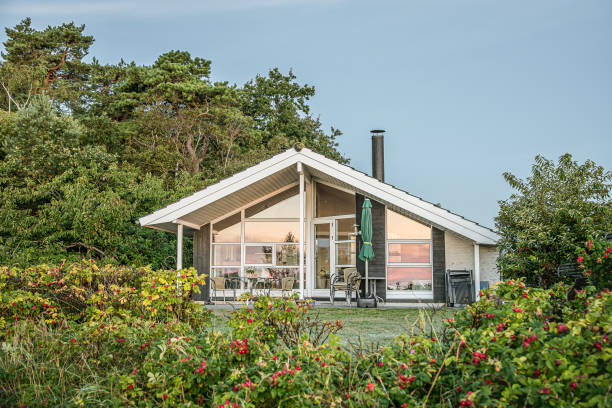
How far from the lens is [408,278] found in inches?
476

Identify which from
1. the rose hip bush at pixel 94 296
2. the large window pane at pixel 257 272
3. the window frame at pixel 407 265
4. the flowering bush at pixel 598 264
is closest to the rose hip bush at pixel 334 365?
the flowering bush at pixel 598 264

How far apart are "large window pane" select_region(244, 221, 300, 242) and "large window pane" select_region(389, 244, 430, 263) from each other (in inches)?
100

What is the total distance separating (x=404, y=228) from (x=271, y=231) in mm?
3350

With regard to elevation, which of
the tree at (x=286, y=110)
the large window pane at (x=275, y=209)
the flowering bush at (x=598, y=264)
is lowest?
the flowering bush at (x=598, y=264)

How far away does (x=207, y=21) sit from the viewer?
2067cm

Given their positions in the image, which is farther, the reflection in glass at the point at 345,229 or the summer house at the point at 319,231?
the reflection in glass at the point at 345,229

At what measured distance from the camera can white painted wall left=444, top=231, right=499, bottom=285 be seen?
1170cm

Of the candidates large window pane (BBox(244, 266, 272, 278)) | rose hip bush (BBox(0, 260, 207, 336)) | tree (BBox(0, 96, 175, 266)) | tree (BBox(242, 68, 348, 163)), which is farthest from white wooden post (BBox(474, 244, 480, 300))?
tree (BBox(242, 68, 348, 163))

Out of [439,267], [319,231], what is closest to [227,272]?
[319,231]

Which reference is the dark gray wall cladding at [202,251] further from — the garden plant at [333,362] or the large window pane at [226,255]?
the garden plant at [333,362]

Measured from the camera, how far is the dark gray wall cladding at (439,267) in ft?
38.6

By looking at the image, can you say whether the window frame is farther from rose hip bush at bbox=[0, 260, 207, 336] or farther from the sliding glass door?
rose hip bush at bbox=[0, 260, 207, 336]

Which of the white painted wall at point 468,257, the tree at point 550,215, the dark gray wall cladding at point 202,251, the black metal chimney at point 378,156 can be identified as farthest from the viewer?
the black metal chimney at point 378,156

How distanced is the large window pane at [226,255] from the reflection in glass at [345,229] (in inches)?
97.8
